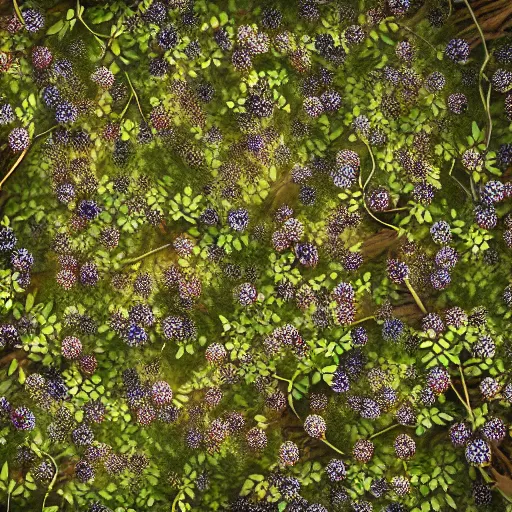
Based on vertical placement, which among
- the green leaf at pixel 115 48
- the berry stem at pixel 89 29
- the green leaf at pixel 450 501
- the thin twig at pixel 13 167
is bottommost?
the green leaf at pixel 450 501

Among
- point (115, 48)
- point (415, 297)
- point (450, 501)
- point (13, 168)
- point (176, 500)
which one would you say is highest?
point (115, 48)

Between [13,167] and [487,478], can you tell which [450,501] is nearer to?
[487,478]

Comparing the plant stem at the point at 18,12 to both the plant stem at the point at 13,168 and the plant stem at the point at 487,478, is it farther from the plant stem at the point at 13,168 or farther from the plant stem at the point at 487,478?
the plant stem at the point at 487,478

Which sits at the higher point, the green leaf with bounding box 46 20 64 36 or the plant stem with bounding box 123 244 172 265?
the green leaf with bounding box 46 20 64 36

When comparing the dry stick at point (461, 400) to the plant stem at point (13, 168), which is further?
the plant stem at point (13, 168)

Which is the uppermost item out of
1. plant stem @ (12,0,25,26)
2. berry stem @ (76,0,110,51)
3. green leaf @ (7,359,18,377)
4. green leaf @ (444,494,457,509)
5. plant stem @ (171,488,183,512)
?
plant stem @ (12,0,25,26)

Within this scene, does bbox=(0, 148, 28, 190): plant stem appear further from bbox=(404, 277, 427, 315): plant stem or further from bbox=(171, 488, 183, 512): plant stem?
bbox=(404, 277, 427, 315): plant stem

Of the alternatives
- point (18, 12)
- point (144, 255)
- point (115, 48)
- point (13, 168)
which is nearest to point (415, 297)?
point (144, 255)

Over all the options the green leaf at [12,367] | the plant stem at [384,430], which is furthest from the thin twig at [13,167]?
the plant stem at [384,430]

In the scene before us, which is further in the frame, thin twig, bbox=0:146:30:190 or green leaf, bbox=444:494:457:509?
thin twig, bbox=0:146:30:190

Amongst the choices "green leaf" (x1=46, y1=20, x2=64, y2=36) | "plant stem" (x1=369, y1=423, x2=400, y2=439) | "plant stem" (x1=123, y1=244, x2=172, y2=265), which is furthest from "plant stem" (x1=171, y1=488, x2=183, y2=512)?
"green leaf" (x1=46, y1=20, x2=64, y2=36)

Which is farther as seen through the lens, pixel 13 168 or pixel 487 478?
pixel 13 168
